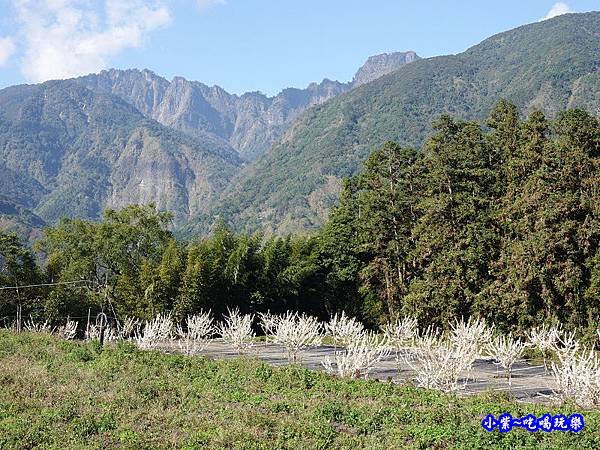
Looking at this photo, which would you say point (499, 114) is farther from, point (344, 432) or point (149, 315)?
point (344, 432)

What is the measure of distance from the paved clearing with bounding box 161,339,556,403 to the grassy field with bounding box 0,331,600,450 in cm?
322

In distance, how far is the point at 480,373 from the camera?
74.4 feet

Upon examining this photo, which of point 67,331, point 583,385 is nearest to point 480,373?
point 583,385

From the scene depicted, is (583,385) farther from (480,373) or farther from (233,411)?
(480,373)

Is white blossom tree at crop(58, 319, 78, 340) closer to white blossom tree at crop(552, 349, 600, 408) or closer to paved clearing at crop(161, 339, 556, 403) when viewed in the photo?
paved clearing at crop(161, 339, 556, 403)

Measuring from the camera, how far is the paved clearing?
18.5 m

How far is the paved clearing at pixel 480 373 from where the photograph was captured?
1848 centimetres

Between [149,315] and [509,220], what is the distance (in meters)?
20.6

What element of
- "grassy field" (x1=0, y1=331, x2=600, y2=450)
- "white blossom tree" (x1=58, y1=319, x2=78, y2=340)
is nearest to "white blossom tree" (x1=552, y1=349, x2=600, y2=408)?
"grassy field" (x1=0, y1=331, x2=600, y2=450)

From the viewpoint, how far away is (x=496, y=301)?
27.0 meters

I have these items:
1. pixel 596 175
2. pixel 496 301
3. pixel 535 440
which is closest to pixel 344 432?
pixel 535 440

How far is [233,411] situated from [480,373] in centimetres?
1439

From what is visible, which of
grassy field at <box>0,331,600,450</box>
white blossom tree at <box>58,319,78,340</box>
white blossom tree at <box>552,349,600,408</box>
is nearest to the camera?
grassy field at <box>0,331,600,450</box>

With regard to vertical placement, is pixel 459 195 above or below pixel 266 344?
above
